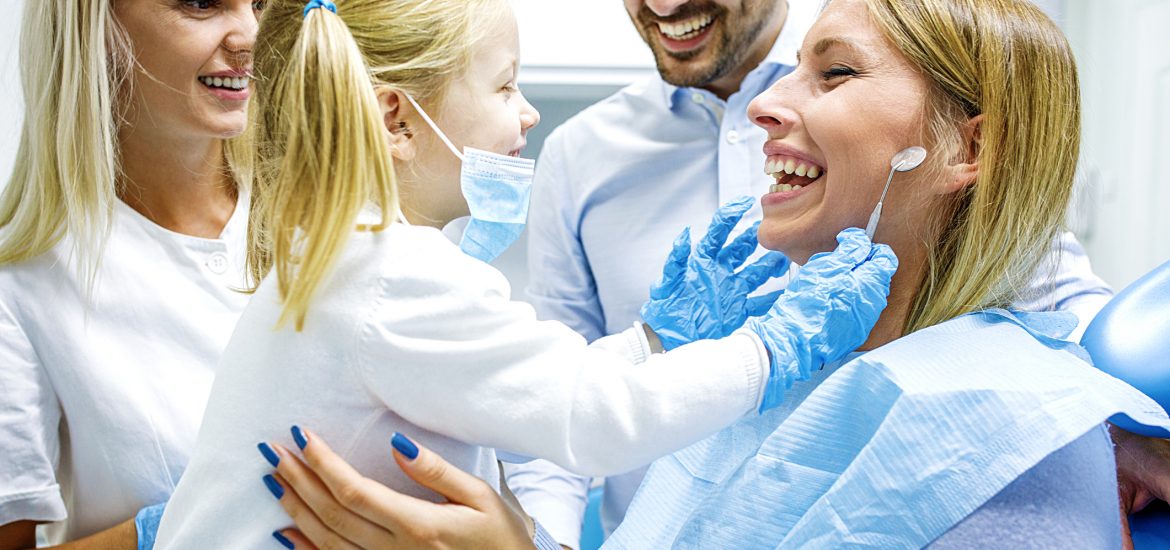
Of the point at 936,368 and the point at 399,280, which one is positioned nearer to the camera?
the point at 399,280

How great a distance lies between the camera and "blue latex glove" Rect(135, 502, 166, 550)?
4.35 ft

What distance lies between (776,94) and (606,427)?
0.56m

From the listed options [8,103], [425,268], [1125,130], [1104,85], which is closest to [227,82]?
[425,268]

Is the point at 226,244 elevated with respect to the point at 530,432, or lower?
lower

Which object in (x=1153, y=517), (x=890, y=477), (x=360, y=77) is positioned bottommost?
(x=1153, y=517)

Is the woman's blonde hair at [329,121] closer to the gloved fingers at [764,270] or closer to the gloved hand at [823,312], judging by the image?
the gloved hand at [823,312]

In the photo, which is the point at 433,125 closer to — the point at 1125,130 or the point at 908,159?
the point at 908,159

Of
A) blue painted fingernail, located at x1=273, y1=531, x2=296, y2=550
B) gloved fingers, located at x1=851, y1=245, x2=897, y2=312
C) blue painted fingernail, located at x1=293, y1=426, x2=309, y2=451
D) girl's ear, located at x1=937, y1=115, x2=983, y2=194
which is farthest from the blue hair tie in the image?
girl's ear, located at x1=937, y1=115, x2=983, y2=194

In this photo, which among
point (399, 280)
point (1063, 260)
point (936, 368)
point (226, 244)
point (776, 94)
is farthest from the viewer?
point (1063, 260)

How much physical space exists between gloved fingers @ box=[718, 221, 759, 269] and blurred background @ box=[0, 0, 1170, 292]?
145 cm

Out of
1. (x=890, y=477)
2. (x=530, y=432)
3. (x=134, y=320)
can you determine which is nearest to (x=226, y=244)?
(x=134, y=320)

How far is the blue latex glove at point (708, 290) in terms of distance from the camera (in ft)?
4.70

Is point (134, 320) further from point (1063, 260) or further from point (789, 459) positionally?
point (1063, 260)

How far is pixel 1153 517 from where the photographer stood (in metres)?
1.24
